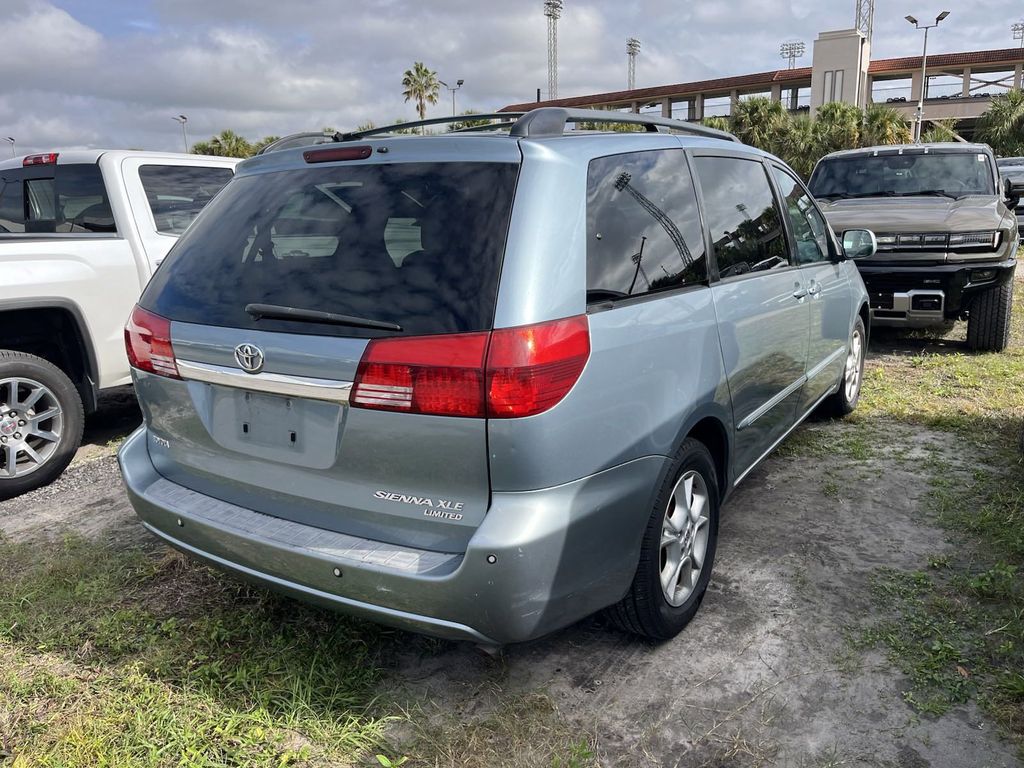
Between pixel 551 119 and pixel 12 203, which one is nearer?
pixel 551 119

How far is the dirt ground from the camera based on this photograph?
237 centimetres

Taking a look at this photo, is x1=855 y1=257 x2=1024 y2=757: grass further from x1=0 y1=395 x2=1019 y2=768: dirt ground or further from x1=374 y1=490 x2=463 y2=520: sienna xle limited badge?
x1=374 y1=490 x2=463 y2=520: sienna xle limited badge

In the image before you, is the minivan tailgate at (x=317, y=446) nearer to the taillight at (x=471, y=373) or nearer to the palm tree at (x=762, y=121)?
the taillight at (x=471, y=373)

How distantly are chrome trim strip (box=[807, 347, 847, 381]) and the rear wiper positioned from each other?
2766 mm

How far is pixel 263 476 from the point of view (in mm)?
2482

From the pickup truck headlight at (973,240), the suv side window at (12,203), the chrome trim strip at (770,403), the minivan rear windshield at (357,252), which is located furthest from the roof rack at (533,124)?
the pickup truck headlight at (973,240)

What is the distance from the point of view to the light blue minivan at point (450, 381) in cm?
214

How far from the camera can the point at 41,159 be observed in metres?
5.45

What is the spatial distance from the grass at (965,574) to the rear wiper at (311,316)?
6.56ft

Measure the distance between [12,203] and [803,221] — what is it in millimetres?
5206

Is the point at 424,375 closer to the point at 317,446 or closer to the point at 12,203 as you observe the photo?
the point at 317,446

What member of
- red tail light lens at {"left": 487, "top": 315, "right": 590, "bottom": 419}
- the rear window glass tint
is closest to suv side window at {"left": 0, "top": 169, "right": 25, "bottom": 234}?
the rear window glass tint

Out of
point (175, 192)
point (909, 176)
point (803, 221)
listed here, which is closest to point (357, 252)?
point (803, 221)

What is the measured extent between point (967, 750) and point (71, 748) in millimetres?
2596
